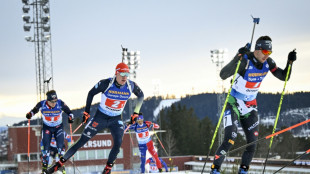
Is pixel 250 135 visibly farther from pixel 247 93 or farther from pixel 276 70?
pixel 276 70

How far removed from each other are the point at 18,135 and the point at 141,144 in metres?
42.0

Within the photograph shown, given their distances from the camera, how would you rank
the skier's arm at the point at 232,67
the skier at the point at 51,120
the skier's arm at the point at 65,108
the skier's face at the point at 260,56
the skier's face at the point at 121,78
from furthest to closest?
the skier at the point at 51,120 → the skier's arm at the point at 65,108 → the skier's face at the point at 121,78 → the skier's face at the point at 260,56 → the skier's arm at the point at 232,67

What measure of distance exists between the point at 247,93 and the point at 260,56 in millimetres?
670

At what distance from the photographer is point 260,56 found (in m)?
8.30

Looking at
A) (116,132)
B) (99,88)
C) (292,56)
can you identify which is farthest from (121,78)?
(292,56)

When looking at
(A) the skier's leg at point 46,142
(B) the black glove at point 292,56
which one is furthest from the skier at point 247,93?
(A) the skier's leg at point 46,142

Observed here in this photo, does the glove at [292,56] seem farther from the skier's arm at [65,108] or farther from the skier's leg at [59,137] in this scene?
the skier's leg at [59,137]

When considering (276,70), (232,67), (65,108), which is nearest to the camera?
(232,67)

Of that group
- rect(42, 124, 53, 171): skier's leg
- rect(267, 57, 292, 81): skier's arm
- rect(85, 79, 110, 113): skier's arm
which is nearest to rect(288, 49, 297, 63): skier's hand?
rect(267, 57, 292, 81): skier's arm

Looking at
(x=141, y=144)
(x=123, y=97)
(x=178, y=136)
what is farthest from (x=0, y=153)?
(x=123, y=97)

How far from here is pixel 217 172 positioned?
8.20 metres

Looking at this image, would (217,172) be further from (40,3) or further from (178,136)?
Result: (178,136)

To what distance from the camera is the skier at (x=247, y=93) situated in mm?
8219

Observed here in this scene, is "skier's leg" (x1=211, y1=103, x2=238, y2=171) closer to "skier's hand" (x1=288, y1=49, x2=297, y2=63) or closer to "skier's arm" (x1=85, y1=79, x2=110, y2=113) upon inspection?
"skier's hand" (x1=288, y1=49, x2=297, y2=63)
